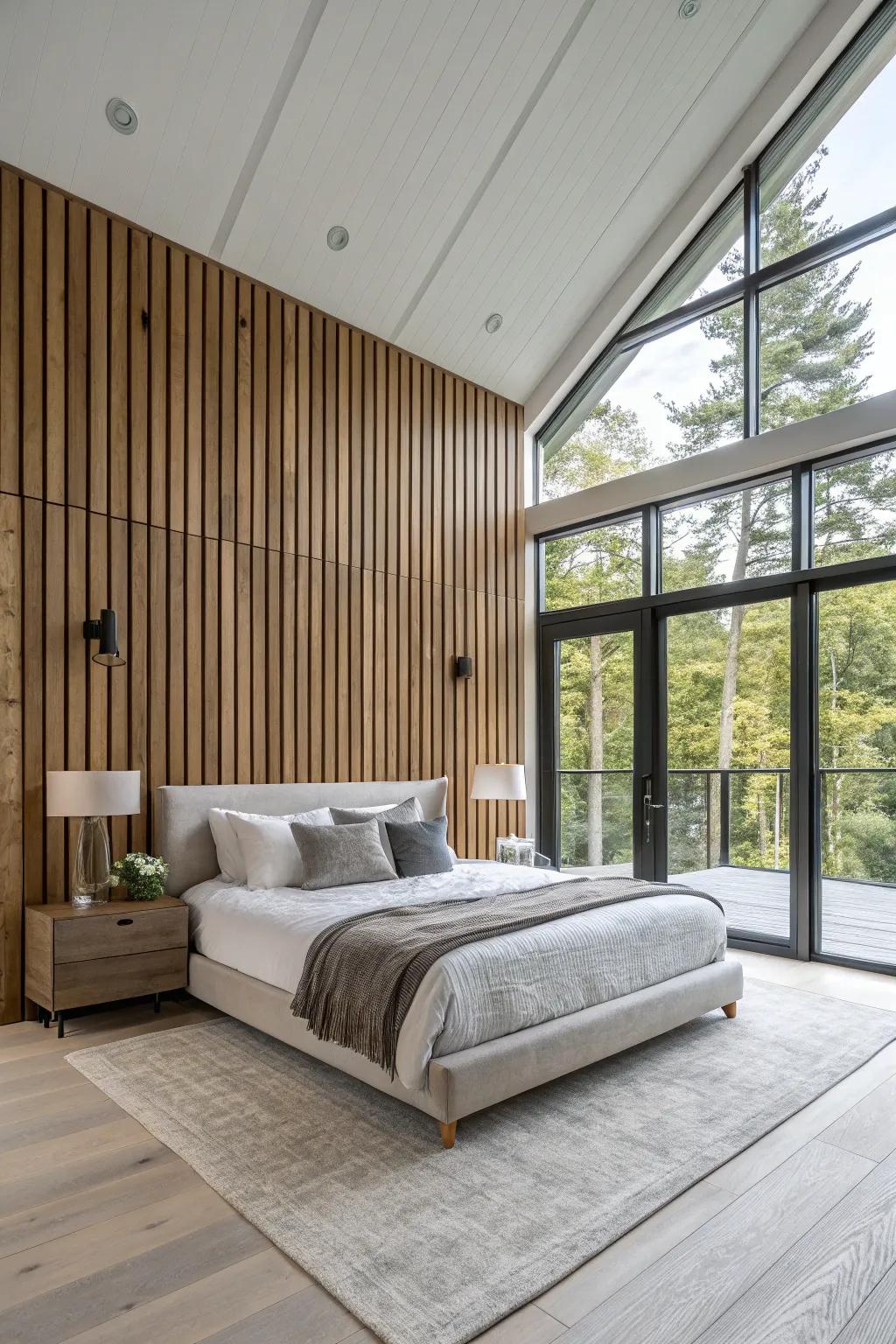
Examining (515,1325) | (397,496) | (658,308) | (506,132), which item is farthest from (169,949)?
(658,308)

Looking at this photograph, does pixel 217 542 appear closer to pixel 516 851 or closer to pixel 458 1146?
pixel 516 851

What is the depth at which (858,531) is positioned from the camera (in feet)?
17.0

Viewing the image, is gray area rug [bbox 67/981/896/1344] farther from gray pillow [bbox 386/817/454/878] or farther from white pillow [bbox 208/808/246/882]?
gray pillow [bbox 386/817/454/878]

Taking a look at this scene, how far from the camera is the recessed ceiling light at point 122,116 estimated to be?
14.2 feet

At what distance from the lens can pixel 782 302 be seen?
18.7 feet

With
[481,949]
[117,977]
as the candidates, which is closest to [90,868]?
[117,977]

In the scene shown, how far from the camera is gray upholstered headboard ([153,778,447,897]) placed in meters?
4.70

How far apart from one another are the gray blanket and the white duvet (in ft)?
0.17

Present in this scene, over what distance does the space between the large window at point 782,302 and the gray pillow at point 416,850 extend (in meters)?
3.20

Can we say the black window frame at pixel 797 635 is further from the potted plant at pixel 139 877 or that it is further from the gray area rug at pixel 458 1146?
the potted plant at pixel 139 877

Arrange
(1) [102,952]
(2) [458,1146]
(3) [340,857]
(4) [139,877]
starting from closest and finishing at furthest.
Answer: (2) [458,1146] → (1) [102,952] → (4) [139,877] → (3) [340,857]

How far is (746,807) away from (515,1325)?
4.06 m

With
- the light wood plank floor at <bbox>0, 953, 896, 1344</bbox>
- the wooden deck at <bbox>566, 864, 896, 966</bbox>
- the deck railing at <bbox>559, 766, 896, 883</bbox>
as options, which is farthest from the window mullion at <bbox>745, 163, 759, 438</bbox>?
the light wood plank floor at <bbox>0, 953, 896, 1344</bbox>

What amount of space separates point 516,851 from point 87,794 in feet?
10.0
